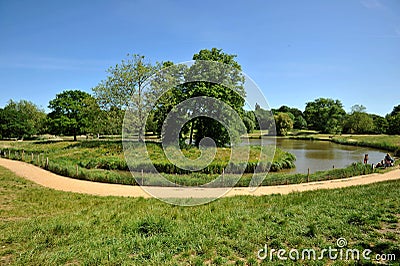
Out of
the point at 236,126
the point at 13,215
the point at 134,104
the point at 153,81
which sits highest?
the point at 153,81

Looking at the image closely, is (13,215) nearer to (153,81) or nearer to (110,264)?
(110,264)

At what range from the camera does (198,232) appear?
6199mm

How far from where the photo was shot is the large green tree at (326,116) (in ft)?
270

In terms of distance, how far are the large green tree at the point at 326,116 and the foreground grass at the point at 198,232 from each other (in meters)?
81.9

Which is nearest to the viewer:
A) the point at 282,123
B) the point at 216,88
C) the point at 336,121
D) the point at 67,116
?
the point at 216,88

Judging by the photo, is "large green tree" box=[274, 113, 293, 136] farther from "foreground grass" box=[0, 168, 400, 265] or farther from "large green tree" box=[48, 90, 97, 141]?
"foreground grass" box=[0, 168, 400, 265]

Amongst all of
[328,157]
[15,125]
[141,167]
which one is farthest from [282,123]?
[15,125]

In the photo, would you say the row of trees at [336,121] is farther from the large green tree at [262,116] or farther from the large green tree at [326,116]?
the large green tree at [262,116]

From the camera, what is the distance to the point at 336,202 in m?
8.59

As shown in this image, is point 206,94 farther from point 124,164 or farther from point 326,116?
point 326,116

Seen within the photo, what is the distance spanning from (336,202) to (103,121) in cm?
3030

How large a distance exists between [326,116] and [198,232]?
301ft

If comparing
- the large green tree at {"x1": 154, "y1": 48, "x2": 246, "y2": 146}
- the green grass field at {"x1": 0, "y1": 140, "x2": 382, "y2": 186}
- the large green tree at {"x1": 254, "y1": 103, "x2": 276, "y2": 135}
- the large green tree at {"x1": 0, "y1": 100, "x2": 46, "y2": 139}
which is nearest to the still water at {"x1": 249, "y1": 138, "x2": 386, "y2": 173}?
the green grass field at {"x1": 0, "y1": 140, "x2": 382, "y2": 186}

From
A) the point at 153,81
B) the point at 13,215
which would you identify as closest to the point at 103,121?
the point at 153,81
